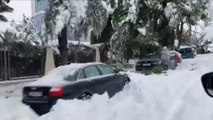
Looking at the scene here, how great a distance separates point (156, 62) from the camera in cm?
2661

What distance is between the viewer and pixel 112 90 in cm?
1274

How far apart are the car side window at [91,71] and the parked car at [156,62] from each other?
14.3 m

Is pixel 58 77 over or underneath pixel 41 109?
over

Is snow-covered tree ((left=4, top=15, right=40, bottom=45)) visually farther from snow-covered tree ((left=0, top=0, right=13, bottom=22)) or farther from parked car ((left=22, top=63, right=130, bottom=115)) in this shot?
parked car ((left=22, top=63, right=130, bottom=115))

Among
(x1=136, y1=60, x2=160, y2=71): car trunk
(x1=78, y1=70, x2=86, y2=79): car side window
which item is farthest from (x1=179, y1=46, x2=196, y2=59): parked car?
(x1=78, y1=70, x2=86, y2=79): car side window

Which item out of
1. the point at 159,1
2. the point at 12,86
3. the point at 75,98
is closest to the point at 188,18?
the point at 159,1

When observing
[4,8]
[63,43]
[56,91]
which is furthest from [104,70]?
[63,43]

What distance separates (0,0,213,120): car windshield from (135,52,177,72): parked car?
0.07m

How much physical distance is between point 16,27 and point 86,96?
2235cm

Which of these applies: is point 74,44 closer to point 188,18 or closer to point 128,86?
point 128,86

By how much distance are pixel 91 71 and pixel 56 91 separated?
1.91 m

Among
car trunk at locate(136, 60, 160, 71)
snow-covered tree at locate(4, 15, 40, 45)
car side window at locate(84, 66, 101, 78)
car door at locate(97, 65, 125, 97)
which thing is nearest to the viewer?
car side window at locate(84, 66, 101, 78)

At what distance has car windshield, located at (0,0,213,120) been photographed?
877 centimetres

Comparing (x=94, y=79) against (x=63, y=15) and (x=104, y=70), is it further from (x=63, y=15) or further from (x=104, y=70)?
(x=63, y=15)
